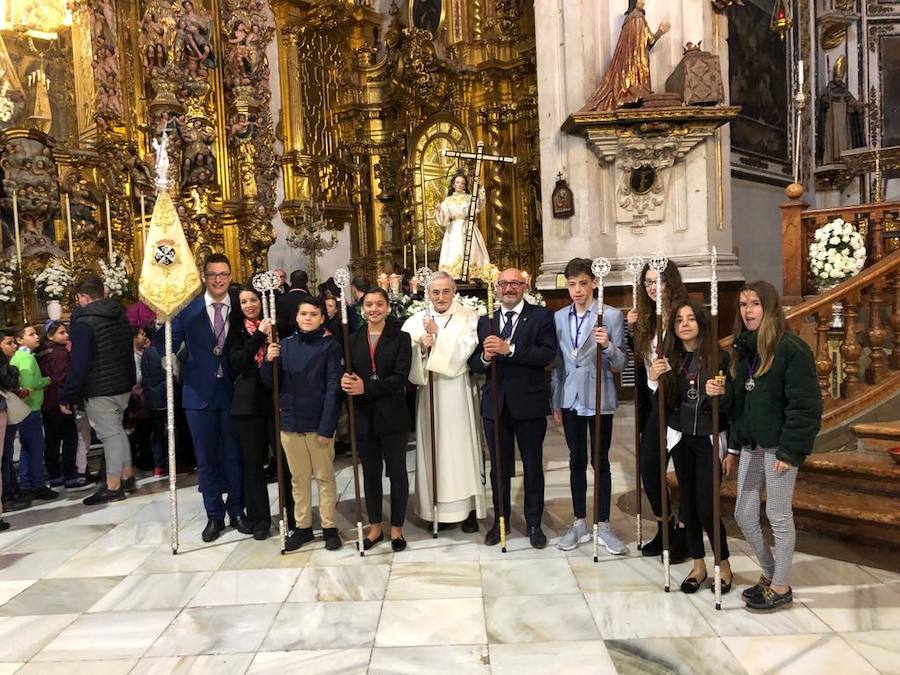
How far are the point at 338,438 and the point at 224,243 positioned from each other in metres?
7.04

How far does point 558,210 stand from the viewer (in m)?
9.67

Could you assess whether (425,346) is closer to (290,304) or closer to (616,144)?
(290,304)

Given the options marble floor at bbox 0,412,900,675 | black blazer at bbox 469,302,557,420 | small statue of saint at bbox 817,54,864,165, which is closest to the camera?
marble floor at bbox 0,412,900,675

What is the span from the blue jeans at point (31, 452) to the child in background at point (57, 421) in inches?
12.3

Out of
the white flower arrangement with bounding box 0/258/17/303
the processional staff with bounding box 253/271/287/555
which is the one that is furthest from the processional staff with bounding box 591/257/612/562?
the white flower arrangement with bounding box 0/258/17/303

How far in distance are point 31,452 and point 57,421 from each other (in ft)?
1.52

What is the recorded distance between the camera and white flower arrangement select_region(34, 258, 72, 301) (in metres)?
9.20

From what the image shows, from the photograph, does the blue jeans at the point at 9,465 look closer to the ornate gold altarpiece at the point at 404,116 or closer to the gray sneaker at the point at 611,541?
the gray sneaker at the point at 611,541

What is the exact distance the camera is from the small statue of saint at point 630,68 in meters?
8.77

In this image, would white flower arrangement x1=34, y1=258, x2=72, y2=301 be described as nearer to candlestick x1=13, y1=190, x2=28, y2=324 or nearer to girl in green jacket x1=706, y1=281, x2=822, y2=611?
candlestick x1=13, y1=190, x2=28, y2=324

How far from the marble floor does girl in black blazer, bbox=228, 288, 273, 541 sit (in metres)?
0.32

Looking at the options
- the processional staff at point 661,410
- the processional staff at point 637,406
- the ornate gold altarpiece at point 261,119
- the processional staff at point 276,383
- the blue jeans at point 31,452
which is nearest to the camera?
the processional staff at point 661,410

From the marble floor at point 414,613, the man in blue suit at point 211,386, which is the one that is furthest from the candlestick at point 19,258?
the man in blue suit at point 211,386

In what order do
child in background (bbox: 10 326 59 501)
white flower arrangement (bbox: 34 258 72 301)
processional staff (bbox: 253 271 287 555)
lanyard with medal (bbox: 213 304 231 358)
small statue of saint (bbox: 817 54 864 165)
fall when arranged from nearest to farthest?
1. processional staff (bbox: 253 271 287 555)
2. lanyard with medal (bbox: 213 304 231 358)
3. child in background (bbox: 10 326 59 501)
4. white flower arrangement (bbox: 34 258 72 301)
5. small statue of saint (bbox: 817 54 864 165)
